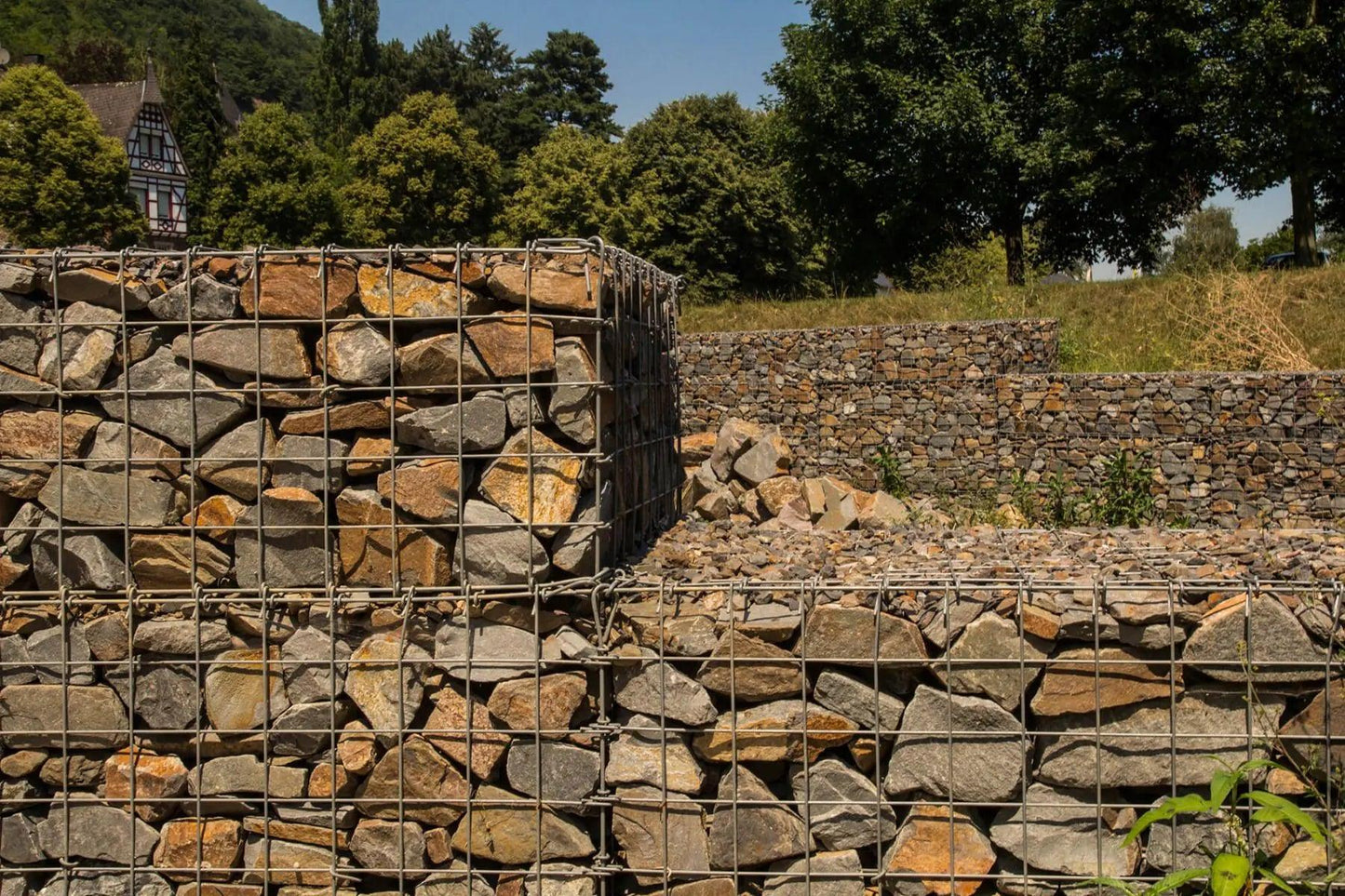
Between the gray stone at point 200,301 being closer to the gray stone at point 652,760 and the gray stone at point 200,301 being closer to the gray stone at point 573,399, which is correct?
the gray stone at point 573,399

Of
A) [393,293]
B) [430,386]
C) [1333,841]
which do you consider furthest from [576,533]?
[1333,841]

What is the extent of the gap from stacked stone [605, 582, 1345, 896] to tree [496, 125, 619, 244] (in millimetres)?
32022

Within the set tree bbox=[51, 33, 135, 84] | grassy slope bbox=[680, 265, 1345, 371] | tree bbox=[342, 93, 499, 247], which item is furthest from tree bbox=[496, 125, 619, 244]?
tree bbox=[51, 33, 135, 84]

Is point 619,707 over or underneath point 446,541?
underneath

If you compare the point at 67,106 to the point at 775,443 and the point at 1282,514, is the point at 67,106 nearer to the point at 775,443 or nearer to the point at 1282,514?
the point at 775,443

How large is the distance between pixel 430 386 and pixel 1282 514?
29.2 ft

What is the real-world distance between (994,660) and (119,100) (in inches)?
1912

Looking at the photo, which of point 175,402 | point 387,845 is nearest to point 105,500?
point 175,402

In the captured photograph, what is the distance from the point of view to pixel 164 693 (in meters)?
4.35

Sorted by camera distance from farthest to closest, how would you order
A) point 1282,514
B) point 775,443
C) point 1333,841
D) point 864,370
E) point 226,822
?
point 864,370, point 1282,514, point 775,443, point 226,822, point 1333,841

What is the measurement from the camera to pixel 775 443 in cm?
885

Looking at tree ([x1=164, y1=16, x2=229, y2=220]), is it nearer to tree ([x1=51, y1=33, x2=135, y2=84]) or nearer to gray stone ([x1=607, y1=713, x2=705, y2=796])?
tree ([x1=51, y1=33, x2=135, y2=84])

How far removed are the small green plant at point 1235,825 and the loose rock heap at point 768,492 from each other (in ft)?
12.5

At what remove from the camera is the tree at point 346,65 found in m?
50.0
